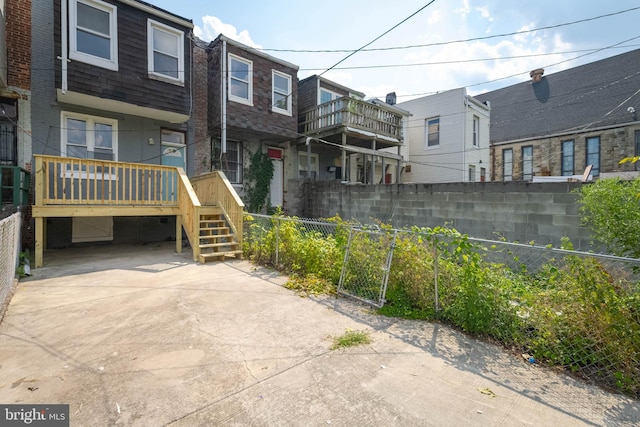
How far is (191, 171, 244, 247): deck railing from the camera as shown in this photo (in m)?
7.46

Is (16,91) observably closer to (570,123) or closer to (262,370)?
(262,370)

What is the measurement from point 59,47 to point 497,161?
2381cm

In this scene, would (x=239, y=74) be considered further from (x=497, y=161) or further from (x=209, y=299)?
(x=497, y=161)

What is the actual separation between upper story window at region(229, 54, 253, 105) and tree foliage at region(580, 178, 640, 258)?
10086 mm

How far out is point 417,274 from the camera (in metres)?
3.93

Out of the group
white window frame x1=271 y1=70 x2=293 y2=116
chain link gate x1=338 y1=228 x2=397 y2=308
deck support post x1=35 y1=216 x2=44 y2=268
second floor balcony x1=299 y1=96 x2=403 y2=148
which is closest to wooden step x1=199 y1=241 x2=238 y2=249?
deck support post x1=35 y1=216 x2=44 y2=268

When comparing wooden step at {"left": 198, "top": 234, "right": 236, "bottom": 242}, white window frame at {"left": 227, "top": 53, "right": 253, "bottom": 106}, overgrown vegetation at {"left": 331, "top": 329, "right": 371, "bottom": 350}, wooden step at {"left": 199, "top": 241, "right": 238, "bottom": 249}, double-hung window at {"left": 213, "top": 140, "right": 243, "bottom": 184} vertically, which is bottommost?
overgrown vegetation at {"left": 331, "top": 329, "right": 371, "bottom": 350}

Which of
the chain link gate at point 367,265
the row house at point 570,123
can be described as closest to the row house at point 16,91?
the chain link gate at point 367,265

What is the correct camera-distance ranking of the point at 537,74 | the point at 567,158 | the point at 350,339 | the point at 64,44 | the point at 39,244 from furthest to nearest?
the point at 537,74, the point at 567,158, the point at 64,44, the point at 39,244, the point at 350,339

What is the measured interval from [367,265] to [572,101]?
23024 mm

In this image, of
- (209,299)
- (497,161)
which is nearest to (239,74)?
(209,299)

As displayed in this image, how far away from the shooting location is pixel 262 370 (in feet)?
8.49

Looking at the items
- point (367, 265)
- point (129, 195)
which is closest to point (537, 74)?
point (367, 265)

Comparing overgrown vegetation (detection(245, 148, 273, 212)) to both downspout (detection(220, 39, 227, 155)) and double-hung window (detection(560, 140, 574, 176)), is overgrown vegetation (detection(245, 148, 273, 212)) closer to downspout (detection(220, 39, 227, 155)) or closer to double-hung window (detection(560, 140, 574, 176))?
downspout (detection(220, 39, 227, 155))
